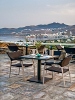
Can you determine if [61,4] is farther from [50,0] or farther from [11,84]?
[11,84]

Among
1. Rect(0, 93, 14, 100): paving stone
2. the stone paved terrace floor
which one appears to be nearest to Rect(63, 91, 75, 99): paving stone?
the stone paved terrace floor

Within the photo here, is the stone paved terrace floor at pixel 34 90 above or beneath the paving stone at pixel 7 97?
beneath

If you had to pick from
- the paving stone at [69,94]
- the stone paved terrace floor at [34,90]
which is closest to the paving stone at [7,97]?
the stone paved terrace floor at [34,90]

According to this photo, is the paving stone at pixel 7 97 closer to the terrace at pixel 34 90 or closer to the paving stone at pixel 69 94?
the terrace at pixel 34 90

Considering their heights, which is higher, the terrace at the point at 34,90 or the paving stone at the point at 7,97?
the paving stone at the point at 7,97

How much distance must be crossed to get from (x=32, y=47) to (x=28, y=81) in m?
5.44

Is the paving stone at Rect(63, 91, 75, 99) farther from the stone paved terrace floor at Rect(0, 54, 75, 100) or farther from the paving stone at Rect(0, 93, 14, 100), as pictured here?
the paving stone at Rect(0, 93, 14, 100)

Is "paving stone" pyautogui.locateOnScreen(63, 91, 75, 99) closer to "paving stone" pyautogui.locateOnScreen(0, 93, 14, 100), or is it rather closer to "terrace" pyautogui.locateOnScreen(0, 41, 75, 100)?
A: "terrace" pyautogui.locateOnScreen(0, 41, 75, 100)

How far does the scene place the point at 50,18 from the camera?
14.7 m

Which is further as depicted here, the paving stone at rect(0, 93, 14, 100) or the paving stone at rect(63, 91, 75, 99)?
the paving stone at rect(63, 91, 75, 99)

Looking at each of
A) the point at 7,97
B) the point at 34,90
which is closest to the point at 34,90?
the point at 34,90

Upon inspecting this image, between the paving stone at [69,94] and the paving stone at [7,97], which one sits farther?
the paving stone at [69,94]

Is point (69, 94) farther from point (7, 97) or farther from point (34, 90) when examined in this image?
point (7, 97)

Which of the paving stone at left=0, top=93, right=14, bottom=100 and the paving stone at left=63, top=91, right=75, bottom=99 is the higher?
the paving stone at left=0, top=93, right=14, bottom=100
